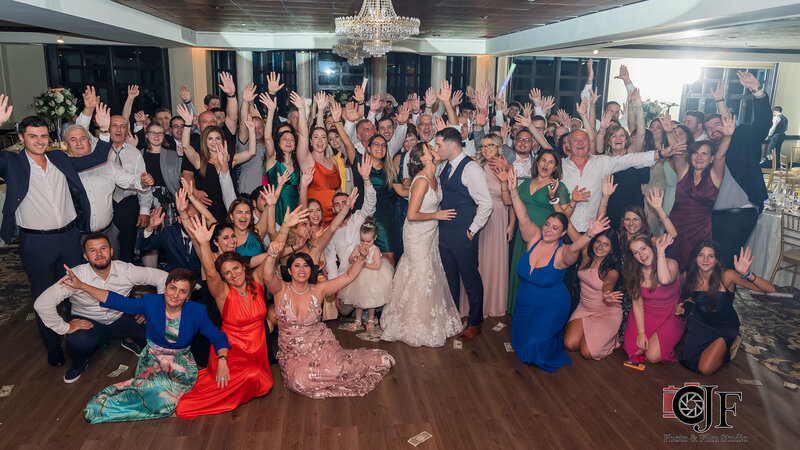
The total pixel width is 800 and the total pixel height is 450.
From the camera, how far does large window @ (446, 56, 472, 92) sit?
40.6 feet

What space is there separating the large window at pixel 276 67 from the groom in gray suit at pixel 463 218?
8.59m

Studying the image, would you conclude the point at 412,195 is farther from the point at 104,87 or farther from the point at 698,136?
the point at 104,87

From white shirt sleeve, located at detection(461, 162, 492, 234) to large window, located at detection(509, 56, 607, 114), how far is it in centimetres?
930

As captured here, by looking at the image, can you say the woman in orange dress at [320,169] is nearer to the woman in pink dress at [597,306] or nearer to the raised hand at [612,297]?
the woman in pink dress at [597,306]

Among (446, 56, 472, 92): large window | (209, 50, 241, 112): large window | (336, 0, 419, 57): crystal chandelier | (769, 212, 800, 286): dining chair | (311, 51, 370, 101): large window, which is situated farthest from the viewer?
(446, 56, 472, 92): large window

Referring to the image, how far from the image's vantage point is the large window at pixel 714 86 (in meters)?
14.8

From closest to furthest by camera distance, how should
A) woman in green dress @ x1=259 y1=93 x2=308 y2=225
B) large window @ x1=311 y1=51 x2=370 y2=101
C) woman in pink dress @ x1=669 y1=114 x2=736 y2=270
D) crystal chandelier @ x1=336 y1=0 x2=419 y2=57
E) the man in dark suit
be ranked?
the man in dark suit, woman in pink dress @ x1=669 y1=114 x2=736 y2=270, woman in green dress @ x1=259 y1=93 x2=308 y2=225, crystal chandelier @ x1=336 y1=0 x2=419 y2=57, large window @ x1=311 y1=51 x2=370 y2=101

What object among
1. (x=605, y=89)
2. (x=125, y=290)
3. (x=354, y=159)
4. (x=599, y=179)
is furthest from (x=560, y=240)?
(x=605, y=89)

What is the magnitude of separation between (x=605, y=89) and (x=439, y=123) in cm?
1035

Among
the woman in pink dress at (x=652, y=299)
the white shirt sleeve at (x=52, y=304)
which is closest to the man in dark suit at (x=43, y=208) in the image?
the white shirt sleeve at (x=52, y=304)

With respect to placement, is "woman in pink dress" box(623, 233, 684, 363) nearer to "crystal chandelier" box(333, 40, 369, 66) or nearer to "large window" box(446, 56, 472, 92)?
"crystal chandelier" box(333, 40, 369, 66)

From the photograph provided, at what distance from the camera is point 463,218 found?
430cm

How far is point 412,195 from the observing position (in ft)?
13.7

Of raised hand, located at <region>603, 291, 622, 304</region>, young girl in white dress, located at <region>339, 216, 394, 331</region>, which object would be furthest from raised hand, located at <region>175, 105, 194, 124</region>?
raised hand, located at <region>603, 291, 622, 304</region>
